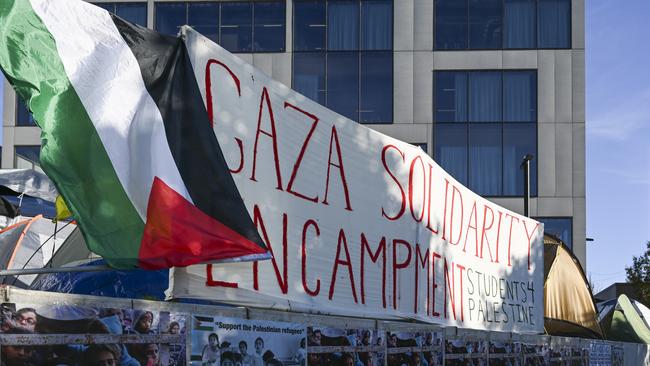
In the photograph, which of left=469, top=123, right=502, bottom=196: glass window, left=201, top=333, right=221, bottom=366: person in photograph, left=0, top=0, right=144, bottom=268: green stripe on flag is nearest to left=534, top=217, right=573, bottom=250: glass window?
left=469, top=123, right=502, bottom=196: glass window

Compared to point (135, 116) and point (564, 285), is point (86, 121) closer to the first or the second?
point (135, 116)

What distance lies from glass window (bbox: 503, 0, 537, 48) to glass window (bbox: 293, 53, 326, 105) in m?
7.14

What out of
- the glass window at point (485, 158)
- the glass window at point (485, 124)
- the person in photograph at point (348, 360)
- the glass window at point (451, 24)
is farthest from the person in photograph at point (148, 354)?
the glass window at point (451, 24)

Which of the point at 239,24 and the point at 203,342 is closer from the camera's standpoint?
the point at 203,342

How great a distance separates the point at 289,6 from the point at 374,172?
1154 inches

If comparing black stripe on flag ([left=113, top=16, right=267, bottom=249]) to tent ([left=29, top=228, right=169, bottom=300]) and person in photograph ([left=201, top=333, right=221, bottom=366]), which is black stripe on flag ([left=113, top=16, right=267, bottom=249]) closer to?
person in photograph ([left=201, top=333, right=221, bottom=366])

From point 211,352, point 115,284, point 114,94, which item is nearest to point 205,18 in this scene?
point 115,284

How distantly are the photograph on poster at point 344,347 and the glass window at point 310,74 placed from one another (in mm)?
29411

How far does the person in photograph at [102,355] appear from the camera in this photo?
543 centimetres

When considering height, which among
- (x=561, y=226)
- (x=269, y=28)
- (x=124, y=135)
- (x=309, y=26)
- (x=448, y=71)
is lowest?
(x=124, y=135)

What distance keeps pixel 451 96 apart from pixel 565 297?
69.6ft

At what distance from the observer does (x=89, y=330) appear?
5.48 meters

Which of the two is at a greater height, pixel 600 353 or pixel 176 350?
pixel 176 350

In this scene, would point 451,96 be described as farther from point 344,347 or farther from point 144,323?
point 144,323
